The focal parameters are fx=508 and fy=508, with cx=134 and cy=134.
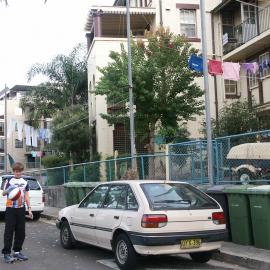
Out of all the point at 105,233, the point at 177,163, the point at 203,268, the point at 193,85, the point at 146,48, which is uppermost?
the point at 146,48

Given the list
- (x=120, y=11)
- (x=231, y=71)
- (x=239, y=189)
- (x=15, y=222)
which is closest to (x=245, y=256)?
(x=239, y=189)

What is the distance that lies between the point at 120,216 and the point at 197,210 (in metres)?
1.29

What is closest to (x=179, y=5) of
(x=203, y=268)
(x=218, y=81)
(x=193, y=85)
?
(x=218, y=81)

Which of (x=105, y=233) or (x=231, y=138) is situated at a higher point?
(x=231, y=138)

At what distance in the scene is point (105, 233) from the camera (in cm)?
890

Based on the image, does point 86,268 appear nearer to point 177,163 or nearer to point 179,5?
point 177,163

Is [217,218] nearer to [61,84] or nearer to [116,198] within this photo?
[116,198]

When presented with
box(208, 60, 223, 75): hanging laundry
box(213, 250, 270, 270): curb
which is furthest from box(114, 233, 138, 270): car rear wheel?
box(208, 60, 223, 75): hanging laundry

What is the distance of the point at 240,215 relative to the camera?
9828mm

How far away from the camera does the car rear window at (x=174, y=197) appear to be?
8321mm

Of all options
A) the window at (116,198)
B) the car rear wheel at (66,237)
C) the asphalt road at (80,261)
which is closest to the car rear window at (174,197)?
the window at (116,198)

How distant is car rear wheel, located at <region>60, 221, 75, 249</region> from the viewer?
1050 cm

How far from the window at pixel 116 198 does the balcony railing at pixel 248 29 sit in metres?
15.1

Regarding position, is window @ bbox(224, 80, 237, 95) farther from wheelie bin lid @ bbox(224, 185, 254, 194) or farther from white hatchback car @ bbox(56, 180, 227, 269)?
white hatchback car @ bbox(56, 180, 227, 269)
